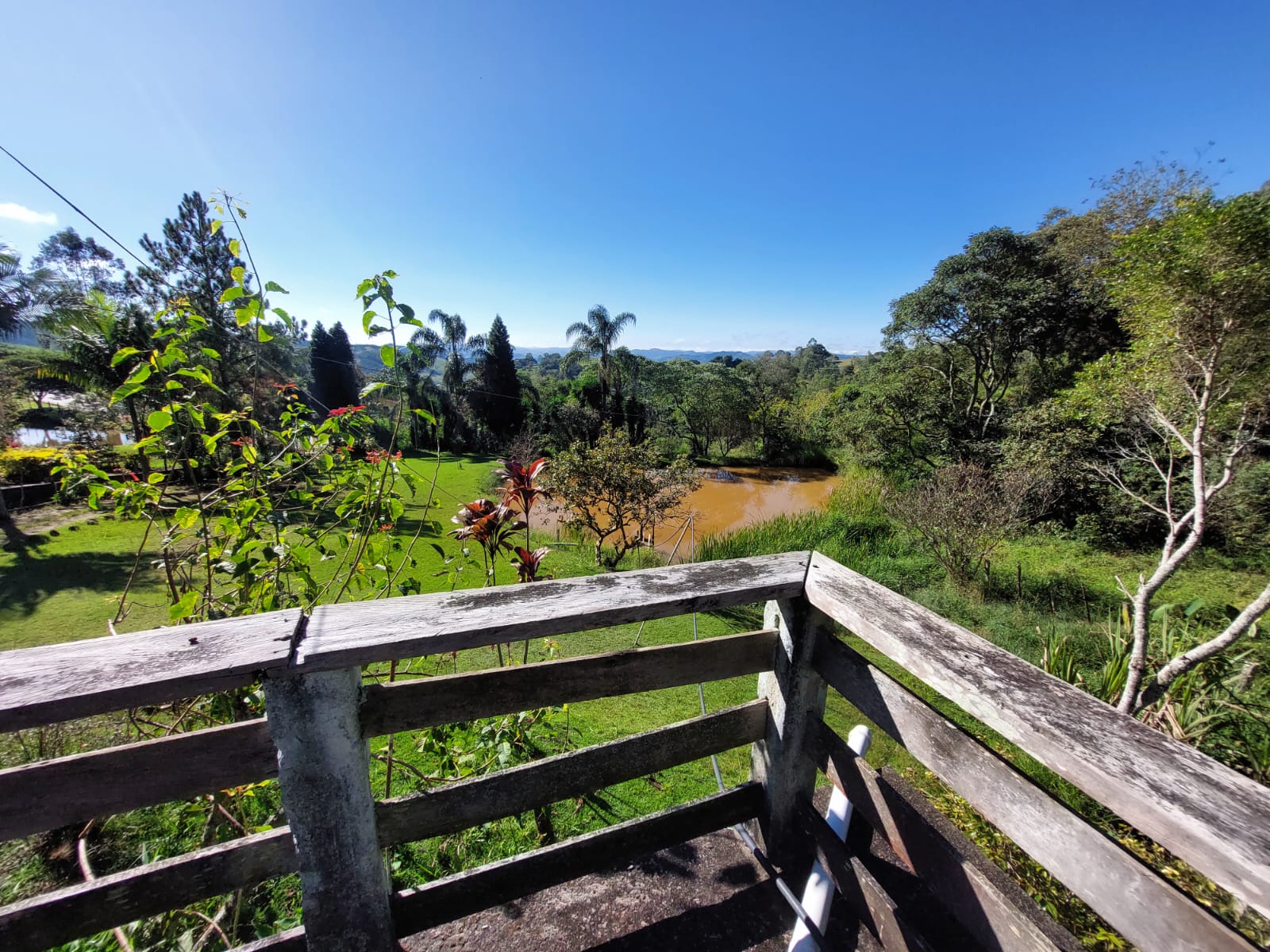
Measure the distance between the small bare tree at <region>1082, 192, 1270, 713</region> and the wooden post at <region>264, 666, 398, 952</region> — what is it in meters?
4.48

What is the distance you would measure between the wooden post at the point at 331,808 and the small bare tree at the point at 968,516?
790 centimetres

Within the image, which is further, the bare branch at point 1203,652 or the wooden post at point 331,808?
the bare branch at point 1203,652

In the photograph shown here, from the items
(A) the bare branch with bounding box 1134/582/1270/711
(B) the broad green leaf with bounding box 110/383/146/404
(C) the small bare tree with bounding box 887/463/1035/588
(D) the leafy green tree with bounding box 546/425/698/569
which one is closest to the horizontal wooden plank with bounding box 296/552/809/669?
(B) the broad green leaf with bounding box 110/383/146/404

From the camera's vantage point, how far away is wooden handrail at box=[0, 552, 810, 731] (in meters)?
0.69

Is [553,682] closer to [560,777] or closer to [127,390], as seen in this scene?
[560,777]

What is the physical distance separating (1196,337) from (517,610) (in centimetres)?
559

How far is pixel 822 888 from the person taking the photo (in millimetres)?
1156

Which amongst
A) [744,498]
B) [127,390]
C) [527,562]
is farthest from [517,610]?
[744,498]

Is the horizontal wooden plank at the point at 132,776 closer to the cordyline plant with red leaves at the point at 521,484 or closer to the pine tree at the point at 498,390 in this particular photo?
the cordyline plant with red leaves at the point at 521,484

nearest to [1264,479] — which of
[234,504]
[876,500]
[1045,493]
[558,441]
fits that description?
[1045,493]

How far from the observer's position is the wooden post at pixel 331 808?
827mm

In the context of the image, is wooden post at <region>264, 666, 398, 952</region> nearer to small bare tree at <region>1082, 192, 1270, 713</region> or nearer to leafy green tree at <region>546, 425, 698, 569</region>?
small bare tree at <region>1082, 192, 1270, 713</region>

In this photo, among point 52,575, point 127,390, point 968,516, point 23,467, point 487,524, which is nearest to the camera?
point 127,390

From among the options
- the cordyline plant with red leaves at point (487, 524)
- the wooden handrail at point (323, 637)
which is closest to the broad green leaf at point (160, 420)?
the wooden handrail at point (323, 637)
